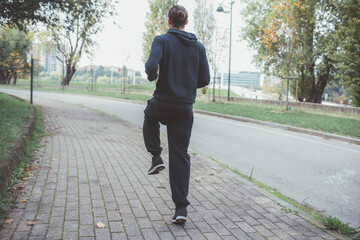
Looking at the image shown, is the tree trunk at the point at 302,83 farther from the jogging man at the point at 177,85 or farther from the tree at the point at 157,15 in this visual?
the jogging man at the point at 177,85

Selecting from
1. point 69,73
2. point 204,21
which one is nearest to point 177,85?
point 204,21

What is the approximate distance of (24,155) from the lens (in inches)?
208

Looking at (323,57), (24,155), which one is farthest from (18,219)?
(323,57)

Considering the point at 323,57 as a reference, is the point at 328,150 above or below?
below

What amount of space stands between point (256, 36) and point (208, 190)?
2796cm

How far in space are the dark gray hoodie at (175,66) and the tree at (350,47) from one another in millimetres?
18821

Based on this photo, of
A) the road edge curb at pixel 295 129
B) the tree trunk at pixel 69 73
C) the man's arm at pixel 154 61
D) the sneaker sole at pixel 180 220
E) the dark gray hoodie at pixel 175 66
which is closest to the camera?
the man's arm at pixel 154 61

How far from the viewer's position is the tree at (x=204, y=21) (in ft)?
→ 95.4

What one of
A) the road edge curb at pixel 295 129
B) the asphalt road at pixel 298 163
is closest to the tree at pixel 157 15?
the road edge curb at pixel 295 129

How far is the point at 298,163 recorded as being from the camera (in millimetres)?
6773

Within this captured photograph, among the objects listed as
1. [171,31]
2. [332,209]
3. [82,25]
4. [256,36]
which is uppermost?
[256,36]

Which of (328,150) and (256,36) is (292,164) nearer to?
(328,150)

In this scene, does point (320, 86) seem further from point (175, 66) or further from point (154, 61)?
point (154, 61)

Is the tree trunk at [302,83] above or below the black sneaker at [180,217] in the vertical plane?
above
